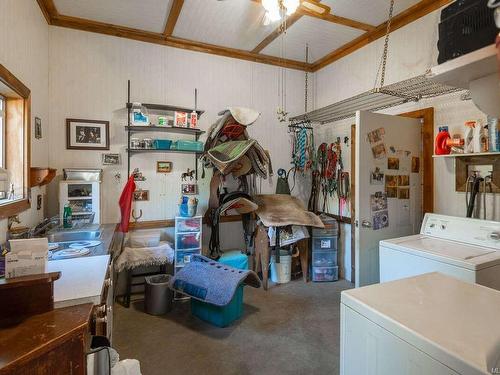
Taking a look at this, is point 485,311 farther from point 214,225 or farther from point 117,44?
point 117,44

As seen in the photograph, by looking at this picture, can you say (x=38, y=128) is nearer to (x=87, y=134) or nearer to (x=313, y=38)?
(x=87, y=134)

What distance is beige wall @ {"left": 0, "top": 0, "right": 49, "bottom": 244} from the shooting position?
6.17 ft

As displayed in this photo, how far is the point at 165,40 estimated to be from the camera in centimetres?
341

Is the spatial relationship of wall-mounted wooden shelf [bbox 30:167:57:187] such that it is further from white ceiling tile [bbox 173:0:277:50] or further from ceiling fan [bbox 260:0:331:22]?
ceiling fan [bbox 260:0:331:22]

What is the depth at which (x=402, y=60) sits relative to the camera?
300 centimetres

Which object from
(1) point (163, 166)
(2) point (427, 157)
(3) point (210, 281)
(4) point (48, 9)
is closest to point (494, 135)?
(2) point (427, 157)

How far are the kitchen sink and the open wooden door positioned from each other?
2.29 m

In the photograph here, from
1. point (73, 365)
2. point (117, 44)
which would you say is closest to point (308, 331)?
point (73, 365)

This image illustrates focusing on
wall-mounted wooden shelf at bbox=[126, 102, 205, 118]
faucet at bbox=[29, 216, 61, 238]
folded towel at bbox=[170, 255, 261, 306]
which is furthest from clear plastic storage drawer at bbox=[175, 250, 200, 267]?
wall-mounted wooden shelf at bbox=[126, 102, 205, 118]

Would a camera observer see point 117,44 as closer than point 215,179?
Yes

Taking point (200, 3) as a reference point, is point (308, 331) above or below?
below

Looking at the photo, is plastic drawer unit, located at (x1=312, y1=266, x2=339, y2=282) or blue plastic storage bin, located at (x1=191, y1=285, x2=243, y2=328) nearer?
blue plastic storage bin, located at (x1=191, y1=285, x2=243, y2=328)

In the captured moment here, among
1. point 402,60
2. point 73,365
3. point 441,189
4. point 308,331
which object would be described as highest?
point 402,60

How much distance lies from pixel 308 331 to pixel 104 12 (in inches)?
143
